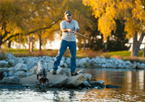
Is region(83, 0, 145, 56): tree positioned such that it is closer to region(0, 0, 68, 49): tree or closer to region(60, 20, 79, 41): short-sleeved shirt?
region(0, 0, 68, 49): tree

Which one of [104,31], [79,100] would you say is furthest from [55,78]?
[104,31]

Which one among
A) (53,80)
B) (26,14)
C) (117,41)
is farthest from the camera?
(117,41)

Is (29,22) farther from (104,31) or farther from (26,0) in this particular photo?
(104,31)

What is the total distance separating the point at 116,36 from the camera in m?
49.0

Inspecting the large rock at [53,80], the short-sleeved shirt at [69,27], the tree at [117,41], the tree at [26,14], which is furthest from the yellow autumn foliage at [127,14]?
the large rock at [53,80]

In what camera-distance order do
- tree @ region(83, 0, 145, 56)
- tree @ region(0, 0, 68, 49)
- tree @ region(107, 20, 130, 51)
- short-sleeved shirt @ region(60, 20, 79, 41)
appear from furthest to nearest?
tree @ region(107, 20, 130, 51) → tree @ region(0, 0, 68, 49) → tree @ region(83, 0, 145, 56) → short-sleeved shirt @ region(60, 20, 79, 41)

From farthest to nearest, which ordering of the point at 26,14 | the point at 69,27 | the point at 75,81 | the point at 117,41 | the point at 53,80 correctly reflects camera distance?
the point at 117,41 → the point at 26,14 → the point at 69,27 → the point at 53,80 → the point at 75,81

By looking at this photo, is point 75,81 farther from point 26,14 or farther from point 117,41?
point 117,41

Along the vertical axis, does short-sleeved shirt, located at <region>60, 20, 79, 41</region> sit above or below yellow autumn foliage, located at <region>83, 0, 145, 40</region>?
below

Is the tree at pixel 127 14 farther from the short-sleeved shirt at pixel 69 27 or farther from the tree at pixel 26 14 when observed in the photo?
the short-sleeved shirt at pixel 69 27

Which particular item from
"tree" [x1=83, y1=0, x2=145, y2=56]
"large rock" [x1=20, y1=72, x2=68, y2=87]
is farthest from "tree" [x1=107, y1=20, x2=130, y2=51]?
"large rock" [x1=20, y1=72, x2=68, y2=87]

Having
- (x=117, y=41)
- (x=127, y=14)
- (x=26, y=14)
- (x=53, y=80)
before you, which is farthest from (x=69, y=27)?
(x=117, y=41)

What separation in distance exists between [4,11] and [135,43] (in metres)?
15.5

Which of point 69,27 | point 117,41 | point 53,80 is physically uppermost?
point 117,41
